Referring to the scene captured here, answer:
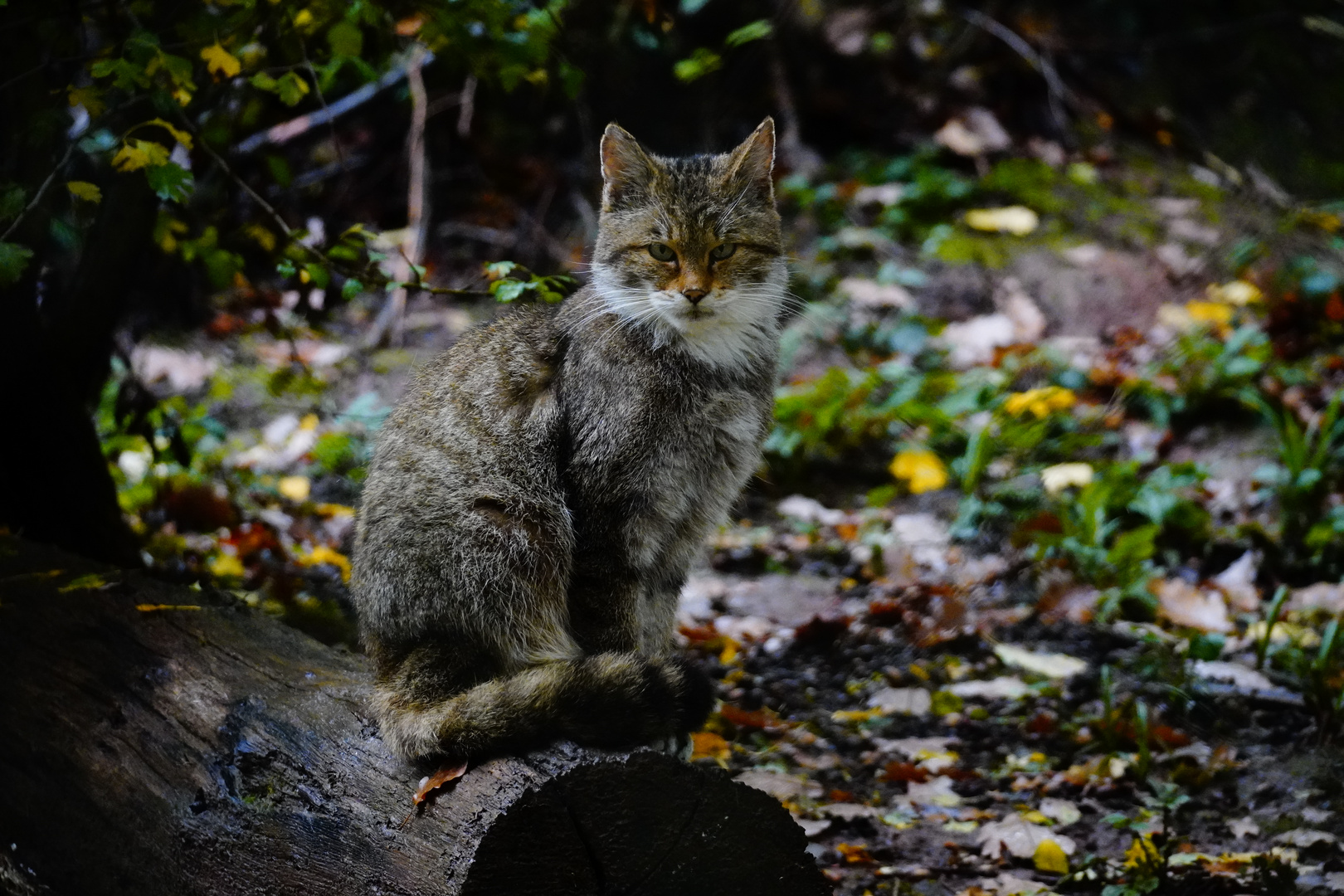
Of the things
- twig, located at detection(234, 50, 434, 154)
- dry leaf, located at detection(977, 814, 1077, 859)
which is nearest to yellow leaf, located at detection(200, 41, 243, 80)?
twig, located at detection(234, 50, 434, 154)

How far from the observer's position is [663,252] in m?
3.39

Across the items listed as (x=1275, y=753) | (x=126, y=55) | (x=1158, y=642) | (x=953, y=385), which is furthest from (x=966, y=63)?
(x=126, y=55)

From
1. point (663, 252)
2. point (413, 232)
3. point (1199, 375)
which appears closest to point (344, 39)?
point (663, 252)

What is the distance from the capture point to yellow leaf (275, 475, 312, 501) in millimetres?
5797

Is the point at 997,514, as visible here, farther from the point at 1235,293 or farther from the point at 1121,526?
the point at 1235,293

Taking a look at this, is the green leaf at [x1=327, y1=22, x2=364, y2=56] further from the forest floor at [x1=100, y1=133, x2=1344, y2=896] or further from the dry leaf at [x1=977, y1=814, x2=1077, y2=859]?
the dry leaf at [x1=977, y1=814, x2=1077, y2=859]

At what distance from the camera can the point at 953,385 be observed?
6.33 metres

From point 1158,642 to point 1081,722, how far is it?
514mm

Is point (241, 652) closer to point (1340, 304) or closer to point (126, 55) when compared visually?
point (126, 55)

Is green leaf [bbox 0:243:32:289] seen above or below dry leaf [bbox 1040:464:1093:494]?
above

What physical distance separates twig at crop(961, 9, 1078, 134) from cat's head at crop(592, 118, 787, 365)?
5.36 m

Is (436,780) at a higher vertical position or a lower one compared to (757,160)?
lower

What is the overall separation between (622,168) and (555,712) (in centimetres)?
176

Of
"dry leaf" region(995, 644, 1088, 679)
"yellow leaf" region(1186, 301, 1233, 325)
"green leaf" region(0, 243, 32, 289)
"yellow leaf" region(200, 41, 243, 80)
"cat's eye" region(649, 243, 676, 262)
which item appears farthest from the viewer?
"yellow leaf" region(1186, 301, 1233, 325)
